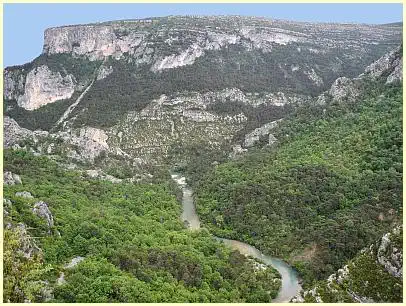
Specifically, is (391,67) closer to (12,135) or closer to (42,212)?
(12,135)

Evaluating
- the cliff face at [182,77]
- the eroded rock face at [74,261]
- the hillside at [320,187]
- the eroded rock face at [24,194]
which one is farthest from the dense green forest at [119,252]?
the cliff face at [182,77]

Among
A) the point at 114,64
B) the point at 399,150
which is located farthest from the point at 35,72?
the point at 399,150

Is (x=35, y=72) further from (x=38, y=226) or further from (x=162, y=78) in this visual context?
(x=38, y=226)

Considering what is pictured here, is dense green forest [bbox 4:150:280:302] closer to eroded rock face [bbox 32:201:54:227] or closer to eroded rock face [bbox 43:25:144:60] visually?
eroded rock face [bbox 32:201:54:227]

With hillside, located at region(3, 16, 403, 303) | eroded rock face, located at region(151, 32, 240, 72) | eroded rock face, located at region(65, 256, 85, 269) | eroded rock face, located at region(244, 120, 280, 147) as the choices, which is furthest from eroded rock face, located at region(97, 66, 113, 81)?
eroded rock face, located at region(65, 256, 85, 269)

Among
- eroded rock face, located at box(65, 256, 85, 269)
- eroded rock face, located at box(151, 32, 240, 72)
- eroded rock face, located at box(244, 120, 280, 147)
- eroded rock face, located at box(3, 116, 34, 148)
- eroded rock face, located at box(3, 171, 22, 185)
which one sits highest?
eroded rock face, located at box(151, 32, 240, 72)

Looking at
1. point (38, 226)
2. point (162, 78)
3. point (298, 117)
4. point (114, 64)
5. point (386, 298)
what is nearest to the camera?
point (386, 298)

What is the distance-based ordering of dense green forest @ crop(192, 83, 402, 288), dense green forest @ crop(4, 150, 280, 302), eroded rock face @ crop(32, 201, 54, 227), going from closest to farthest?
dense green forest @ crop(4, 150, 280, 302) < eroded rock face @ crop(32, 201, 54, 227) < dense green forest @ crop(192, 83, 402, 288)
